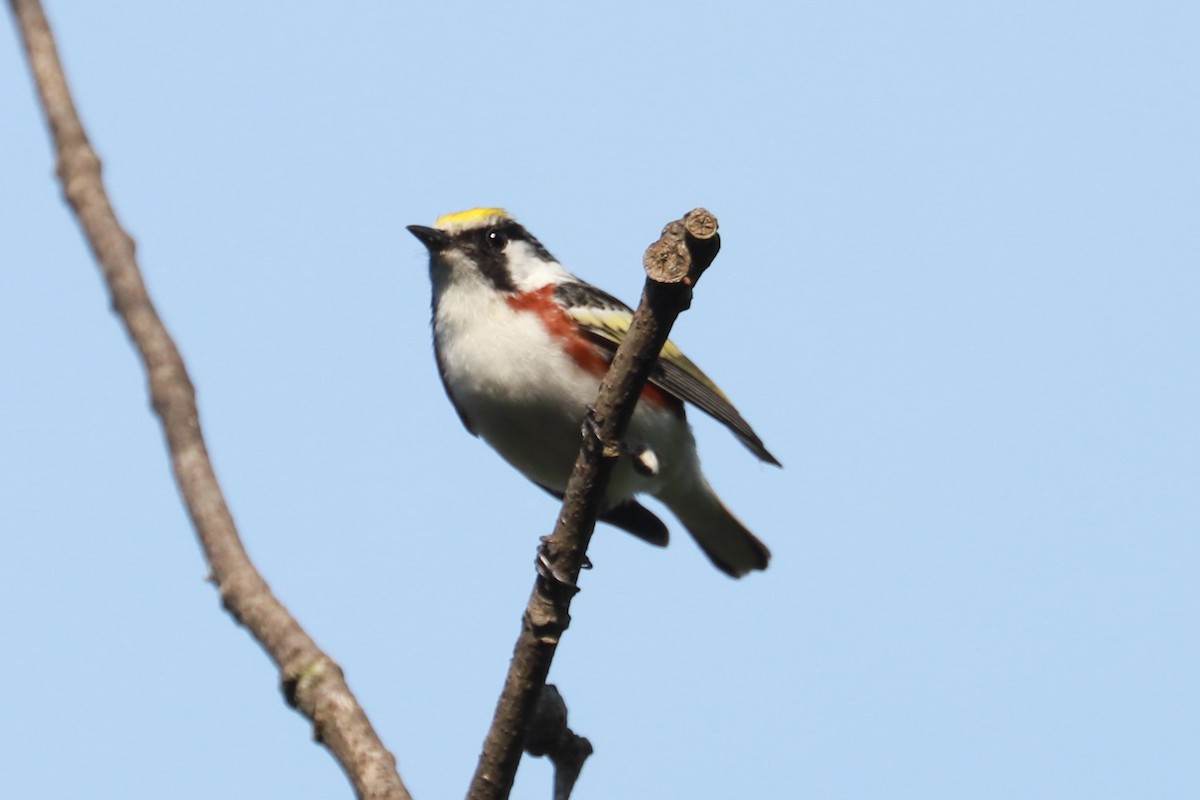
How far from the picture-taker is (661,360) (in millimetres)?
6828

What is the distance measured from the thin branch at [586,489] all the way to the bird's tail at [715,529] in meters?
3.70

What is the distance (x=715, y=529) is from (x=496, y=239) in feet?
7.22

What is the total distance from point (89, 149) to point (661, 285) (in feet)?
5.81

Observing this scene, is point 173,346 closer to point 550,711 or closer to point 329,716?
point 329,716

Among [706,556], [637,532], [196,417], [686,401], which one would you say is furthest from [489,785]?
[706,556]

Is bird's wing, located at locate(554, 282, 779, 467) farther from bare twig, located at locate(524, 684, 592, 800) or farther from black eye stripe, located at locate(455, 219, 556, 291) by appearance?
bare twig, located at locate(524, 684, 592, 800)

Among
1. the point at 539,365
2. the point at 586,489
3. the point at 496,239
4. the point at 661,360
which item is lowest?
the point at 586,489

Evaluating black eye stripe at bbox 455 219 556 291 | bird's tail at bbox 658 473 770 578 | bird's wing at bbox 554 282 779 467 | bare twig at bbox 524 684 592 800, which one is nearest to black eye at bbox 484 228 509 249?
black eye stripe at bbox 455 219 556 291

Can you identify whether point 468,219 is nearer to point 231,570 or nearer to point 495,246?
point 495,246

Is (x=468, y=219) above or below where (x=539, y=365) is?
above

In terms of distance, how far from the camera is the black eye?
7.08 meters

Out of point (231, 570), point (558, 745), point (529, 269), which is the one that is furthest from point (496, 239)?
point (231, 570)

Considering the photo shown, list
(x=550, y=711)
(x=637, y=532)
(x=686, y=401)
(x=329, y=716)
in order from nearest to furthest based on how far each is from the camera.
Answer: (x=329, y=716) < (x=550, y=711) < (x=686, y=401) < (x=637, y=532)

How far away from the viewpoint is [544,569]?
3.73 meters
